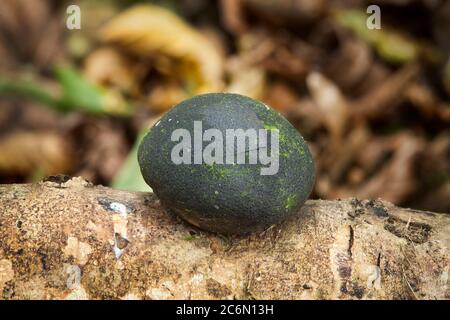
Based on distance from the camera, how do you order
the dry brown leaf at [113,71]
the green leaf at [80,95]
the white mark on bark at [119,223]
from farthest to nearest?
1. the dry brown leaf at [113,71]
2. the green leaf at [80,95]
3. the white mark on bark at [119,223]

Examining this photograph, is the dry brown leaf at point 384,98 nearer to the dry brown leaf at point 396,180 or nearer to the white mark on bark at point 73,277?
the dry brown leaf at point 396,180

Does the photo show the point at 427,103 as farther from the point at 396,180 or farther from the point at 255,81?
the point at 255,81

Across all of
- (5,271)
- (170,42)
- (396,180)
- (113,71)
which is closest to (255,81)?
(170,42)

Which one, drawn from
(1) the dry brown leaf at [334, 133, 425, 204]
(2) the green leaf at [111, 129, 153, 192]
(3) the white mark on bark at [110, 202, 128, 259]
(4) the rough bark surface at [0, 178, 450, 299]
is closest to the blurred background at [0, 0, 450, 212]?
(1) the dry brown leaf at [334, 133, 425, 204]

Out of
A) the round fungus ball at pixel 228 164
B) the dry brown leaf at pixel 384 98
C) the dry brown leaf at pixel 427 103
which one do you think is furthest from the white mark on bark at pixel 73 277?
the dry brown leaf at pixel 427 103
